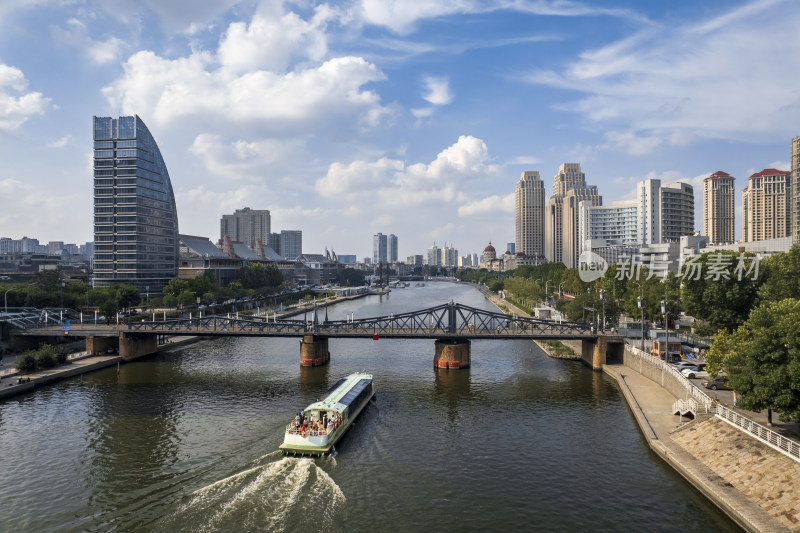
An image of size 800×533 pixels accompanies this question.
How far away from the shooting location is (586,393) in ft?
219

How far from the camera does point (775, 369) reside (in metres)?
37.2

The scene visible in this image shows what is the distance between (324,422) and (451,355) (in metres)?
39.3

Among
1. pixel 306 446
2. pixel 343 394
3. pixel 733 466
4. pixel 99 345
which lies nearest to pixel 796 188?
pixel 733 466

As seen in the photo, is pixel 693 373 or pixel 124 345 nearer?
pixel 693 373


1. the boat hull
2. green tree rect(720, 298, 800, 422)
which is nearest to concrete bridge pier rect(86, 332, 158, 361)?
the boat hull

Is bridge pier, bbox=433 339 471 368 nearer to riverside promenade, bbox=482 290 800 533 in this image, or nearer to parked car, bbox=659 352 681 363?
parked car, bbox=659 352 681 363

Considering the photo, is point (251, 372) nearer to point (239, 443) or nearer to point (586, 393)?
point (239, 443)

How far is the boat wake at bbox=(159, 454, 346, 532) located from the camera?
32.9 m

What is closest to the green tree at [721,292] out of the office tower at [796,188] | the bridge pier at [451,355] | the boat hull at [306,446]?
the bridge pier at [451,355]

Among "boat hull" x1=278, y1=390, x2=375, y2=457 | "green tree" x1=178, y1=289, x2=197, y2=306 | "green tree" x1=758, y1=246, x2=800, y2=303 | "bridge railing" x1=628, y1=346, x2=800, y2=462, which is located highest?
"green tree" x1=758, y1=246, x2=800, y2=303

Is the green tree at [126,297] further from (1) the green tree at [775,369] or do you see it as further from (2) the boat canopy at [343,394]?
(1) the green tree at [775,369]

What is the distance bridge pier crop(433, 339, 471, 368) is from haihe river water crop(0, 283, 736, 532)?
28.1 ft

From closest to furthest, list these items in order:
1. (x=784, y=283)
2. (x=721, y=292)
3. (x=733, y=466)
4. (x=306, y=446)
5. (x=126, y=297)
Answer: (x=733, y=466) → (x=306, y=446) → (x=784, y=283) → (x=721, y=292) → (x=126, y=297)

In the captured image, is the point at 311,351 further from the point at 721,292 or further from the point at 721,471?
the point at 721,292
